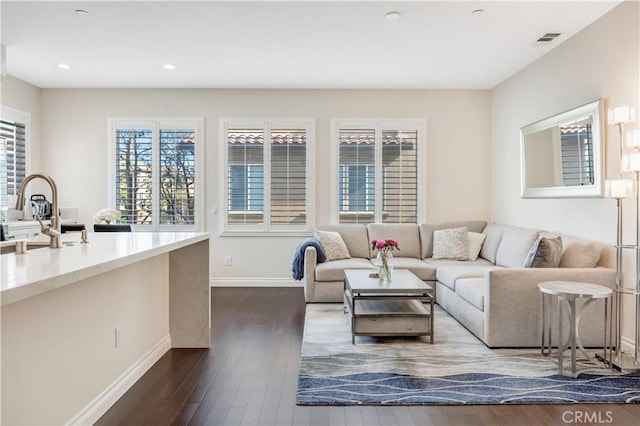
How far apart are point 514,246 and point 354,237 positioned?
6.30ft

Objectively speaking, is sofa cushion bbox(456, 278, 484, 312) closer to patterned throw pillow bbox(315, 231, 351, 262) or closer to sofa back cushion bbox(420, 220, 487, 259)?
sofa back cushion bbox(420, 220, 487, 259)

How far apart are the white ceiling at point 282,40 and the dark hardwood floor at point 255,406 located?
284 cm

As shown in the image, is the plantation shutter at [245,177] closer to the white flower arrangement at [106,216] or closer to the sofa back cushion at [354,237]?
the sofa back cushion at [354,237]

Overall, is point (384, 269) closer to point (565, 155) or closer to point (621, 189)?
point (621, 189)

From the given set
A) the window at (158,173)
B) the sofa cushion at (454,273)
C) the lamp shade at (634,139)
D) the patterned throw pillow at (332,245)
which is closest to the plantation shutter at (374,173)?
the patterned throw pillow at (332,245)

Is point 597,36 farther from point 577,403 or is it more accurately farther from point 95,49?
point 95,49

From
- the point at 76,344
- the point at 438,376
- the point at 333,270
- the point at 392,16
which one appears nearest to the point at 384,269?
the point at 333,270

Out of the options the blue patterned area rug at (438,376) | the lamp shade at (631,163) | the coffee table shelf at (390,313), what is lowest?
the blue patterned area rug at (438,376)

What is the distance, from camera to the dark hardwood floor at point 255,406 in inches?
84.8

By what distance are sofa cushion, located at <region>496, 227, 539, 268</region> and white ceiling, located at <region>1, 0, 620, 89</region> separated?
1955 mm

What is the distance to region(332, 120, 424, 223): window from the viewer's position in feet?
18.5

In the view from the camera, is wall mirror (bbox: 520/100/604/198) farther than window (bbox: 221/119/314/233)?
No

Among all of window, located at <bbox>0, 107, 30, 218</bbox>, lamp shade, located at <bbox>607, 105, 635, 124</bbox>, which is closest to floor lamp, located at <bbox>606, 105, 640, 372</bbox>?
lamp shade, located at <bbox>607, 105, 635, 124</bbox>

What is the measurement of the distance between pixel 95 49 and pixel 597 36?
16.0 feet
